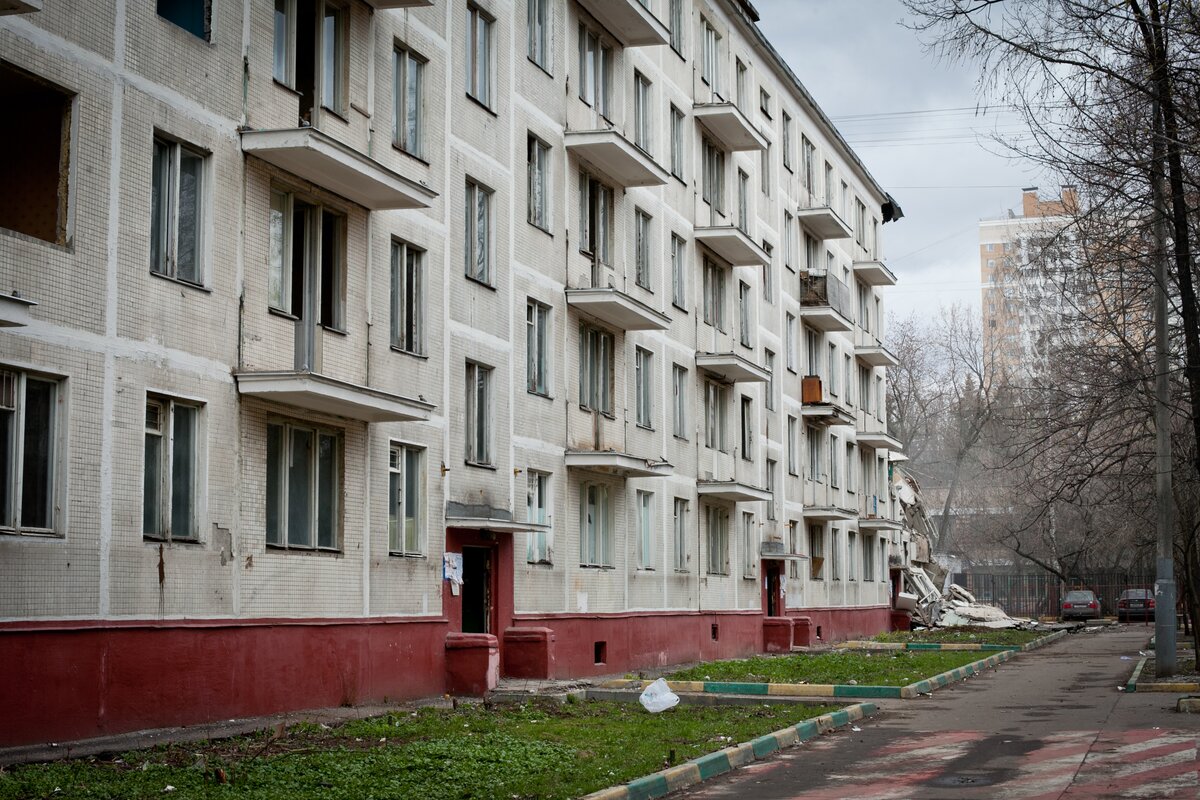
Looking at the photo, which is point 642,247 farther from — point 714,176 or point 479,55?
point 479,55

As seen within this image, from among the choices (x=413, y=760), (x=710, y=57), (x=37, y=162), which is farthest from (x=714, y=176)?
(x=413, y=760)

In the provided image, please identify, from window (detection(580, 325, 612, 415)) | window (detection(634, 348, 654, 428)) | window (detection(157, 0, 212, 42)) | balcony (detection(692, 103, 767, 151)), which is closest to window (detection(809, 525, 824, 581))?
balcony (detection(692, 103, 767, 151))

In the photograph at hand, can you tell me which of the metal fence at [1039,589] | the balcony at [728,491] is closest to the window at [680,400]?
the balcony at [728,491]

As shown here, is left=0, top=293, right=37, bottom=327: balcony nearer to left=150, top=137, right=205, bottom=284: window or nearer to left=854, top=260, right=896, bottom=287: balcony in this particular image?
left=150, top=137, right=205, bottom=284: window

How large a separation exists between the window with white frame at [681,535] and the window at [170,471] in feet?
58.8

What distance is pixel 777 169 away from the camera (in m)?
44.8

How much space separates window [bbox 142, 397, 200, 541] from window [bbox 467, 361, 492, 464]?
7.44 metres

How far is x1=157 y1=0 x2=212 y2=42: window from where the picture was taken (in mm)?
17297

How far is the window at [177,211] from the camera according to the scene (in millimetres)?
16594

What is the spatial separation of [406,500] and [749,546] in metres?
19.1

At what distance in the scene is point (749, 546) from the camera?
39.6 meters

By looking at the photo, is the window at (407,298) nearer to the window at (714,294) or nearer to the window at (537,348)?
the window at (537,348)

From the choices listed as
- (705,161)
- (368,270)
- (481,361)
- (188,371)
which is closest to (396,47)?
(368,270)

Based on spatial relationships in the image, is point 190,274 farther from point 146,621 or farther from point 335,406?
point 146,621
